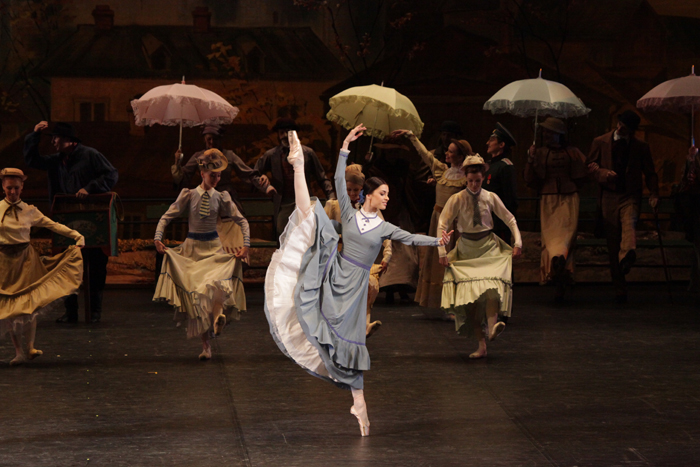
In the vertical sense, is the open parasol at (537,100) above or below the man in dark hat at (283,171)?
above

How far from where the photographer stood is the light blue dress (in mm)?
4871

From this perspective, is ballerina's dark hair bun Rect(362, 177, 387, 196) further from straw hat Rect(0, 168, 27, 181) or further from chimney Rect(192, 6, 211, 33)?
chimney Rect(192, 6, 211, 33)

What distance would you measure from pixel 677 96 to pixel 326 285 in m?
5.57

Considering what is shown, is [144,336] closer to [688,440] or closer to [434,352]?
[434,352]

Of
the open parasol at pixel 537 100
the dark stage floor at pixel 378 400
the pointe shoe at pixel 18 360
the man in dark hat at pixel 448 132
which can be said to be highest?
the open parasol at pixel 537 100

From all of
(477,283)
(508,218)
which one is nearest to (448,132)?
(508,218)

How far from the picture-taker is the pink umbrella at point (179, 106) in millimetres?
9094

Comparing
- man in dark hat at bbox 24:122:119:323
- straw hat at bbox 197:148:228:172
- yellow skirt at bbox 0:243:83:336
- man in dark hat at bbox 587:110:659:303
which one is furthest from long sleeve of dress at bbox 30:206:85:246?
man in dark hat at bbox 587:110:659:303

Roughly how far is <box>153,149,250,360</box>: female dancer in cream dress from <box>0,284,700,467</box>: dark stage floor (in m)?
0.31

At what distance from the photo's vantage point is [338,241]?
6008 millimetres

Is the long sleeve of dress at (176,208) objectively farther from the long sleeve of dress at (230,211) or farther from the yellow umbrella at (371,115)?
the yellow umbrella at (371,115)

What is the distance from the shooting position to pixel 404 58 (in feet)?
40.7

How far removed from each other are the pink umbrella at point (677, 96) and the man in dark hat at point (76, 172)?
5.05 meters

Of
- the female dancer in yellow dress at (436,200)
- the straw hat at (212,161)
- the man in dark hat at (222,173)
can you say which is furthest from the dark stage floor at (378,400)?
the man in dark hat at (222,173)
